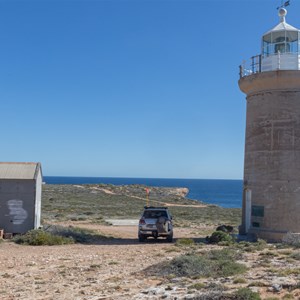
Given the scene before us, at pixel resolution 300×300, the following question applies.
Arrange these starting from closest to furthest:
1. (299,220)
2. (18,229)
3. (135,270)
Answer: (135,270), (299,220), (18,229)

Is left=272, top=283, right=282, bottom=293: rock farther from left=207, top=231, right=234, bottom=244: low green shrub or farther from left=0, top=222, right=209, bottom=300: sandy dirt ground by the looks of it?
left=207, top=231, right=234, bottom=244: low green shrub

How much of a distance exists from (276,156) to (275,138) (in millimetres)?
804

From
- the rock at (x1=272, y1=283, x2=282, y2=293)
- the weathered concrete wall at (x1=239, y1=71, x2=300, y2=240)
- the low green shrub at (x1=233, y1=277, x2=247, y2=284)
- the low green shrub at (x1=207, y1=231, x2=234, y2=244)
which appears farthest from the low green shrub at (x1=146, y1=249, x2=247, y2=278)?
the weathered concrete wall at (x1=239, y1=71, x2=300, y2=240)

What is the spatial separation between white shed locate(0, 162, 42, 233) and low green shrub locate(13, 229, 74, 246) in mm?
1260

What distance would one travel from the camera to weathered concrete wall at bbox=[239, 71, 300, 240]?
20031 mm

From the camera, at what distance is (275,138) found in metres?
20.4

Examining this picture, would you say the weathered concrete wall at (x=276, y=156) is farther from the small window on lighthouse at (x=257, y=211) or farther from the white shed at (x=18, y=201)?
the white shed at (x=18, y=201)

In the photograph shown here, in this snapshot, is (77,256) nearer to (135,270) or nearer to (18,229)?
(135,270)

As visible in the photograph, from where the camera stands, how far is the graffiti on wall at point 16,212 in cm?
2170

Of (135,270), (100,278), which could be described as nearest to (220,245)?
(135,270)

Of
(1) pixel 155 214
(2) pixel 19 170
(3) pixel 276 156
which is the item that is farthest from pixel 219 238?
(2) pixel 19 170

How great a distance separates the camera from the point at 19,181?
21812mm

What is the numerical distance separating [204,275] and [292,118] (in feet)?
34.2

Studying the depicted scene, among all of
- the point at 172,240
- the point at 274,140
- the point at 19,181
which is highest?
the point at 274,140
